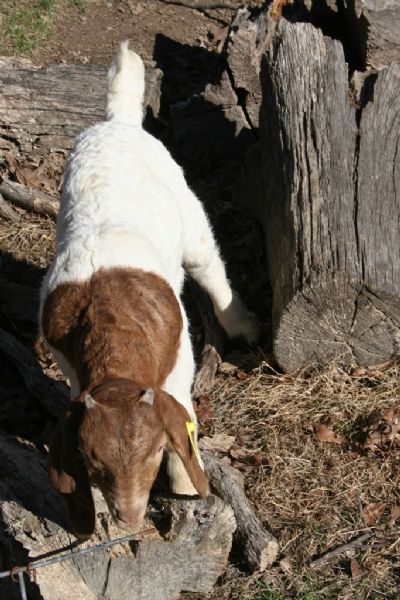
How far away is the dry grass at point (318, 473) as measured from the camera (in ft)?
15.9

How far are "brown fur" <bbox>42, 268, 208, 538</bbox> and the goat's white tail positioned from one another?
1.69 metres

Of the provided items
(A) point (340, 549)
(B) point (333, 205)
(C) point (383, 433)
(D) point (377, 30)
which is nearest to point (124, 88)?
(B) point (333, 205)

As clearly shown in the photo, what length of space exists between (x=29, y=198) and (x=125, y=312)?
10.9 feet

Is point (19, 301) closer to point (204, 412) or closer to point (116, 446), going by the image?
point (204, 412)

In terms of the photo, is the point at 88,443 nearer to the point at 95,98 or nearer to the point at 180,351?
the point at 180,351

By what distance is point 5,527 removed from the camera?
4.33m

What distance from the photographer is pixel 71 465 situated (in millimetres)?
3641

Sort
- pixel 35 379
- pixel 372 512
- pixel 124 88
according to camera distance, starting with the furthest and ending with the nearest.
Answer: pixel 124 88 → pixel 35 379 → pixel 372 512

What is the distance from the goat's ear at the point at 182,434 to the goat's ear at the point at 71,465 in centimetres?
33

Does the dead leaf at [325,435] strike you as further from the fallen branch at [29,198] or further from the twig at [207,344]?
the fallen branch at [29,198]

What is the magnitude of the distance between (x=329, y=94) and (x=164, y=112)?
286cm

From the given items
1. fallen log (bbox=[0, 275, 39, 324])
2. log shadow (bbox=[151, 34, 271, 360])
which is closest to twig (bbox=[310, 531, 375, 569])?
log shadow (bbox=[151, 34, 271, 360])

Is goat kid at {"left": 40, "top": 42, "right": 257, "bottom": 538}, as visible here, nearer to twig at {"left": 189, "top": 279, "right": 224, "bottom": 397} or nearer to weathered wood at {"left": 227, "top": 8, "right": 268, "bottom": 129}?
twig at {"left": 189, "top": 279, "right": 224, "bottom": 397}

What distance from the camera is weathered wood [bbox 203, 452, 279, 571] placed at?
15.4 feet
